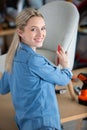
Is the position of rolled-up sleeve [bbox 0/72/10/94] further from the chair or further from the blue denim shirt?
the chair

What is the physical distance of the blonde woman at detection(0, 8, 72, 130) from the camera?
121 centimetres

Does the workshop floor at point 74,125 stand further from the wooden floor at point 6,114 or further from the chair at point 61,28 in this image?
the wooden floor at point 6,114

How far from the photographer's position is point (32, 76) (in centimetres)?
122

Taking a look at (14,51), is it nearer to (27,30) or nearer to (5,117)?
(27,30)

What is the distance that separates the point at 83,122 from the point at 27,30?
2.80 feet

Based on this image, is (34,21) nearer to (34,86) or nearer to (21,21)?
(21,21)

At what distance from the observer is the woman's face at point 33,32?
1.23 m

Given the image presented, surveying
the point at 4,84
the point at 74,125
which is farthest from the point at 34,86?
the point at 74,125

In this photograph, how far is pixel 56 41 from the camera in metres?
1.91

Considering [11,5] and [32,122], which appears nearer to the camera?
[32,122]

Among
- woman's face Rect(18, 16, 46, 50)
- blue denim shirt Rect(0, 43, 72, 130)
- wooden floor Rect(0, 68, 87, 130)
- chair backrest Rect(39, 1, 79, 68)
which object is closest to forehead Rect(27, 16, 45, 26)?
woman's face Rect(18, 16, 46, 50)

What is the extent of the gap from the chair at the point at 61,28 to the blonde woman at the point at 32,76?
51 cm

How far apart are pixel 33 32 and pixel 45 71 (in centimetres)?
18

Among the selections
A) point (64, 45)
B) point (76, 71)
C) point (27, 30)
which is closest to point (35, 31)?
point (27, 30)
